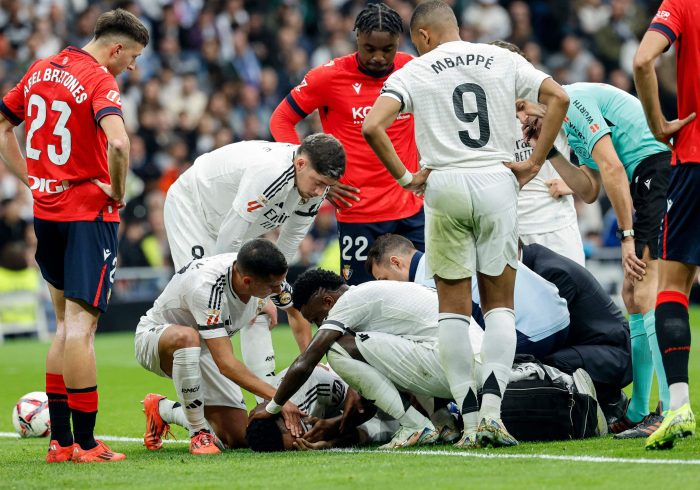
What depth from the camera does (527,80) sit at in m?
6.93

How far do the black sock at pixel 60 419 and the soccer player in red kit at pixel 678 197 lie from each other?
3.40 m

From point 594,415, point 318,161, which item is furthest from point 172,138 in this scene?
point 594,415

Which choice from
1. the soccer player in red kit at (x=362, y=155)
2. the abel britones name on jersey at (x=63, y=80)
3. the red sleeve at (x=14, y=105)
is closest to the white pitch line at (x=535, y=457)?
the abel britones name on jersey at (x=63, y=80)

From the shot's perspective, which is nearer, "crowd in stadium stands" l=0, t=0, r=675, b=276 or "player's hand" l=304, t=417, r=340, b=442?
"player's hand" l=304, t=417, r=340, b=442

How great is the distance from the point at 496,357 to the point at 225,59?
15.5 meters

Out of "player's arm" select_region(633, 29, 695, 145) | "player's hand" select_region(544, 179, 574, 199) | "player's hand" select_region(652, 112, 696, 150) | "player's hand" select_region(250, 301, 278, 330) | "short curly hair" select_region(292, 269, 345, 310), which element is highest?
"player's arm" select_region(633, 29, 695, 145)

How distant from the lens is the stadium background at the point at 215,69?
1848 centimetres

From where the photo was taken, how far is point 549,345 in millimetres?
7875

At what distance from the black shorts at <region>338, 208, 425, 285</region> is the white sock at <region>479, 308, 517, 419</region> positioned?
109 inches

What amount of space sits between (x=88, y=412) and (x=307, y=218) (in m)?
2.50

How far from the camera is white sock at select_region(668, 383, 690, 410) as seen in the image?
20.0 ft

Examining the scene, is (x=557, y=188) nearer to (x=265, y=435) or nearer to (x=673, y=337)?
(x=673, y=337)

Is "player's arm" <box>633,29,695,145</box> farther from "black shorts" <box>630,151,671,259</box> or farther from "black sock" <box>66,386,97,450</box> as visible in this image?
"black sock" <box>66,386,97,450</box>

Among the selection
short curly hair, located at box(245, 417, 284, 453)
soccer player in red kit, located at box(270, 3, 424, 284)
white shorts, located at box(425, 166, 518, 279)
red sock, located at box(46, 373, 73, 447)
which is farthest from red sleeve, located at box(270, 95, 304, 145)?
red sock, located at box(46, 373, 73, 447)
